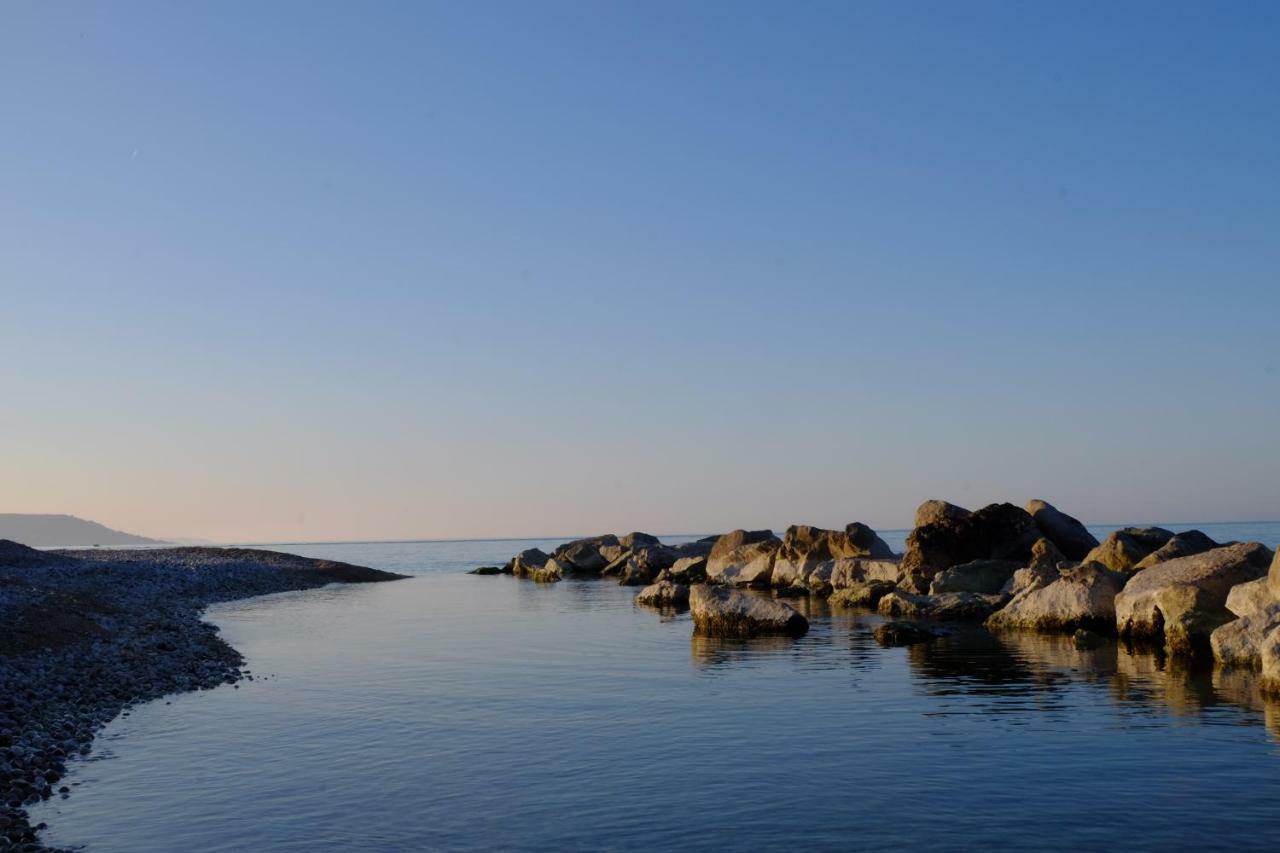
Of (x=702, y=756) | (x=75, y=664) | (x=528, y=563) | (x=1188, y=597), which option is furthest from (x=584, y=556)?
(x=702, y=756)

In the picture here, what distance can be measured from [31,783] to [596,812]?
7.99 metres

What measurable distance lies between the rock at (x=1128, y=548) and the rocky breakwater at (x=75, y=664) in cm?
2786

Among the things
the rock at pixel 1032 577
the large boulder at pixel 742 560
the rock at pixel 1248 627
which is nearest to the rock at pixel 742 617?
the rock at pixel 1032 577

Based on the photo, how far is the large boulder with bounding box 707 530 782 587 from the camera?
6084 centimetres

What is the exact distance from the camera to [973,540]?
146 feet

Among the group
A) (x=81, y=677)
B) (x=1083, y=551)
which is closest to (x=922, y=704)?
(x=81, y=677)

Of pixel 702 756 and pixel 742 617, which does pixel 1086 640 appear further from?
pixel 702 756

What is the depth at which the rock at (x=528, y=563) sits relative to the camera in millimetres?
86750

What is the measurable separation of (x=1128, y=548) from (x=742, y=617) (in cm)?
1357

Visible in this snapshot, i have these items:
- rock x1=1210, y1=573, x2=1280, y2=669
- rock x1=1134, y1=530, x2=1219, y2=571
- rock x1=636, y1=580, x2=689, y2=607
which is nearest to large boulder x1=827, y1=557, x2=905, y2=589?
rock x1=636, y1=580, x2=689, y2=607

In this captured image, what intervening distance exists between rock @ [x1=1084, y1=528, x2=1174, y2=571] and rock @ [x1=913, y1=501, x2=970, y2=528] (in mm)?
8303

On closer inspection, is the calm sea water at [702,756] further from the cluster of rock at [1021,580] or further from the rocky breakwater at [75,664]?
the cluster of rock at [1021,580]

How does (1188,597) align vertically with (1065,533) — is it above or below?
below

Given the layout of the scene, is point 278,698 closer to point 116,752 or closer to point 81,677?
point 81,677
